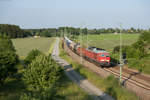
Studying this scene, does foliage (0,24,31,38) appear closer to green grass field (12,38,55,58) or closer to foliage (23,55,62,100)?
green grass field (12,38,55,58)

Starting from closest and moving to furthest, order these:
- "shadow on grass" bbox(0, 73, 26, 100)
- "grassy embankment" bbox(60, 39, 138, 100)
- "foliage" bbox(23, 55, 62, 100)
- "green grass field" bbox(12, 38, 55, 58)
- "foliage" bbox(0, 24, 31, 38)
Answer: "grassy embankment" bbox(60, 39, 138, 100)
"shadow on grass" bbox(0, 73, 26, 100)
"foliage" bbox(23, 55, 62, 100)
"green grass field" bbox(12, 38, 55, 58)
"foliage" bbox(0, 24, 31, 38)

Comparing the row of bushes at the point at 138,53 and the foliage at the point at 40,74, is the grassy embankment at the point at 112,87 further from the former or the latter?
the row of bushes at the point at 138,53

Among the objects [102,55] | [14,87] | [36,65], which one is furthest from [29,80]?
[102,55]

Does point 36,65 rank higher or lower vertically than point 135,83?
higher

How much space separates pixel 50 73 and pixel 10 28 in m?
178

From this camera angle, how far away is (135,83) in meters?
26.8

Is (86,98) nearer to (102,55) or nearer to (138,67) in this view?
(102,55)

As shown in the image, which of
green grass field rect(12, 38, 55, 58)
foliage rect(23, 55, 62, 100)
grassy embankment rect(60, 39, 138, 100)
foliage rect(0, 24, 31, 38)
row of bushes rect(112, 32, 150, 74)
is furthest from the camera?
foliage rect(0, 24, 31, 38)

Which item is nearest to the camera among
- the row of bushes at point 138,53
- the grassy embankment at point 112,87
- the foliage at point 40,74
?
the grassy embankment at point 112,87

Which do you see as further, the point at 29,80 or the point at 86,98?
the point at 29,80

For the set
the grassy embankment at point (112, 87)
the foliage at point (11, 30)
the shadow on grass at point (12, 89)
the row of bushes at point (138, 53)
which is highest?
the foliage at point (11, 30)

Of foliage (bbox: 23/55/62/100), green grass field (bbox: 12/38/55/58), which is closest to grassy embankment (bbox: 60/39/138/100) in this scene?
foliage (bbox: 23/55/62/100)

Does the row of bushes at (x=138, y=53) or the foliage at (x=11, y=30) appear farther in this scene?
the foliage at (x=11, y=30)

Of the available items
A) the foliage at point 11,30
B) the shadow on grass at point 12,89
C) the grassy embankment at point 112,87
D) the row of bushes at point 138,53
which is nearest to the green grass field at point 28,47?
the row of bushes at point 138,53
